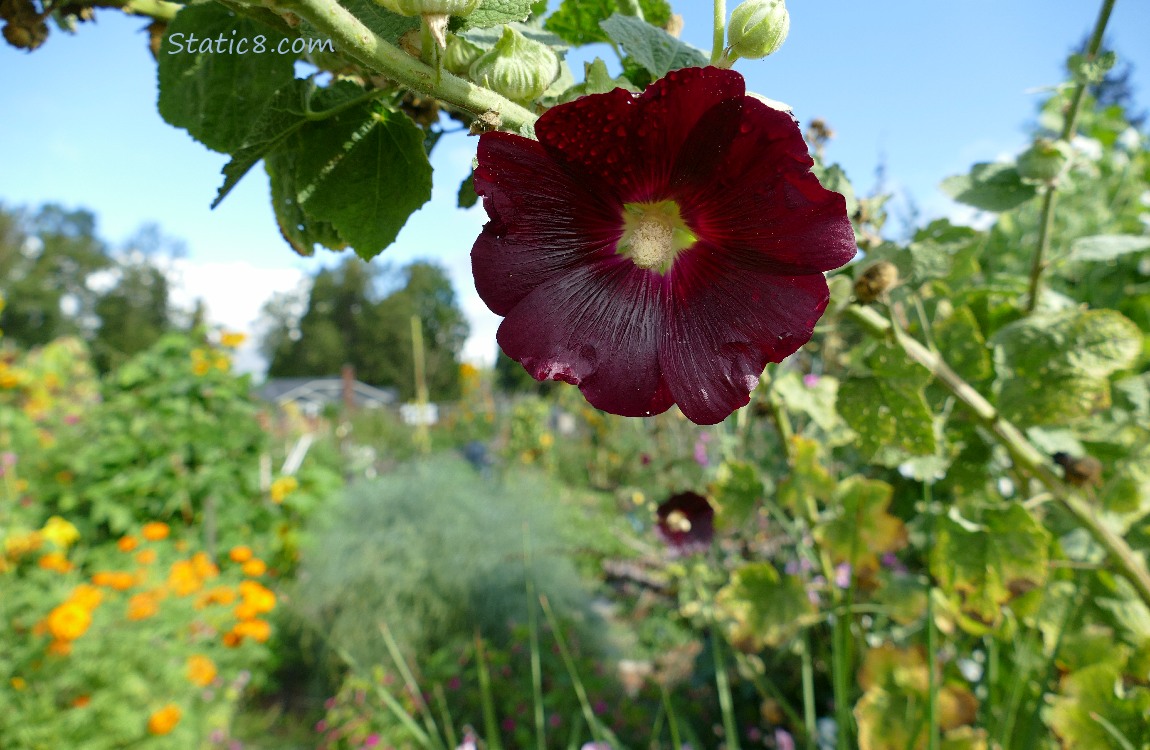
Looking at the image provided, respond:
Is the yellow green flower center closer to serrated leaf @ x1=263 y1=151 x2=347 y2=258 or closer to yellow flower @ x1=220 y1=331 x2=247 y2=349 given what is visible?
serrated leaf @ x1=263 y1=151 x2=347 y2=258

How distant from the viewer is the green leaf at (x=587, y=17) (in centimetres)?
49

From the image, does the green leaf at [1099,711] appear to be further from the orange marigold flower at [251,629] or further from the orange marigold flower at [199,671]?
the orange marigold flower at [251,629]

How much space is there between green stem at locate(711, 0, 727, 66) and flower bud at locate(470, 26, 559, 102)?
8cm

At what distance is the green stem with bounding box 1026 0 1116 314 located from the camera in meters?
0.58

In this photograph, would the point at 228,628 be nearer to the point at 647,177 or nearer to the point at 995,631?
the point at 995,631

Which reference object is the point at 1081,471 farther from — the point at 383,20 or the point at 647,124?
the point at 383,20

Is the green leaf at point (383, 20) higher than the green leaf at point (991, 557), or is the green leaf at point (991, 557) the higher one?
the green leaf at point (383, 20)

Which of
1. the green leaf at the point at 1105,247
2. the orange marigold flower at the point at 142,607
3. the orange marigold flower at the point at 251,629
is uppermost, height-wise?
the green leaf at the point at 1105,247

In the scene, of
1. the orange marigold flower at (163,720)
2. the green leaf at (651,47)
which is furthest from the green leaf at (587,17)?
the orange marigold flower at (163,720)

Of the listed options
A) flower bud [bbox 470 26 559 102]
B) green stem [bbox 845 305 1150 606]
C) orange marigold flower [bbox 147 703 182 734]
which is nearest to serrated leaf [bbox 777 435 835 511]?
green stem [bbox 845 305 1150 606]

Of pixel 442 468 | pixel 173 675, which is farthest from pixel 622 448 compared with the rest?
pixel 173 675

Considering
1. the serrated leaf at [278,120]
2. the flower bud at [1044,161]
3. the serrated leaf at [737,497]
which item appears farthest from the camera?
the serrated leaf at [737,497]

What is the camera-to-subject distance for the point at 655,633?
3.40 metres

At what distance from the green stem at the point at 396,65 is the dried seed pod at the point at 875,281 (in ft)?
1.00
